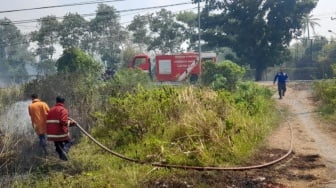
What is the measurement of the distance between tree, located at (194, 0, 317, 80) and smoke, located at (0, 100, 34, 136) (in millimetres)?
28339

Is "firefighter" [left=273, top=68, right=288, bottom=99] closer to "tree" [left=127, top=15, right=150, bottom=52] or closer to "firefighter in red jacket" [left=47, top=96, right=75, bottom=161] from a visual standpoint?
"firefighter in red jacket" [left=47, top=96, right=75, bottom=161]

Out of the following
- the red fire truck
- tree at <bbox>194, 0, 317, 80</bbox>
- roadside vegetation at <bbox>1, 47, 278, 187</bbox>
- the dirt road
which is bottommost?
the dirt road

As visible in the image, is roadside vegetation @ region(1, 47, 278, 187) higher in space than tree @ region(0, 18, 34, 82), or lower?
lower

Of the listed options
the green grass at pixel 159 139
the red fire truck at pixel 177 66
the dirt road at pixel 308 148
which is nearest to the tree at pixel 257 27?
the red fire truck at pixel 177 66

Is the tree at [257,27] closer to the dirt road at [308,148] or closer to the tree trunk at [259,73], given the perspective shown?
the tree trunk at [259,73]

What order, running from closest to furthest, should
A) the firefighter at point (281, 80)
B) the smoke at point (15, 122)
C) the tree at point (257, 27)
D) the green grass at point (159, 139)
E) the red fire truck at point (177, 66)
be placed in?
the green grass at point (159, 139) → the smoke at point (15, 122) → the firefighter at point (281, 80) → the red fire truck at point (177, 66) → the tree at point (257, 27)

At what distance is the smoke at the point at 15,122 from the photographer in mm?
12297

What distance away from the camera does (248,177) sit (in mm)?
8125

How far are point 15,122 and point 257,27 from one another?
99.5ft

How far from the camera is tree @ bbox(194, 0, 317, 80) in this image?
39.1m

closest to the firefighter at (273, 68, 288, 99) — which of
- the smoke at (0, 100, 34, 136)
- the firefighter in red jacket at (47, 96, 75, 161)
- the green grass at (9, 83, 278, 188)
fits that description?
the green grass at (9, 83, 278, 188)

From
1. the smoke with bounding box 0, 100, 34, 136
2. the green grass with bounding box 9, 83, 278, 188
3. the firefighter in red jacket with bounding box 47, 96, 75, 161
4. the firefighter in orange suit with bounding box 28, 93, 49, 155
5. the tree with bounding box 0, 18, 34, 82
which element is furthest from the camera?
the tree with bounding box 0, 18, 34, 82

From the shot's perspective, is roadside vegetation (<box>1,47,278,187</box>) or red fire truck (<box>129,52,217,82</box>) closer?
roadside vegetation (<box>1,47,278,187</box>)

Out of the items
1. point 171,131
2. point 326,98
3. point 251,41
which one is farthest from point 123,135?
point 251,41
